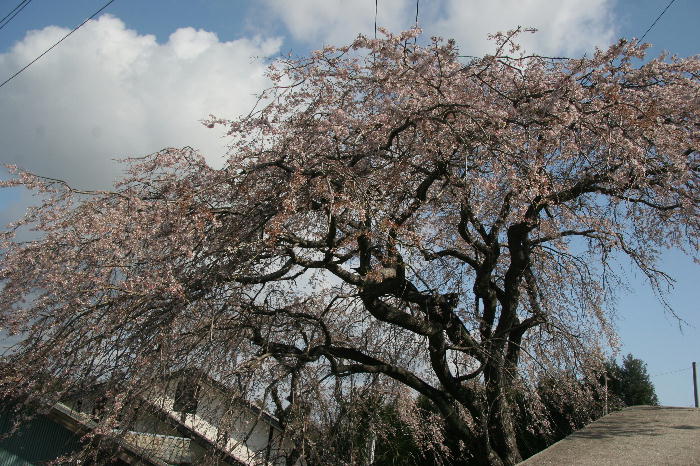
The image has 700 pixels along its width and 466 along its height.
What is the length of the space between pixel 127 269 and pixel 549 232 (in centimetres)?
541

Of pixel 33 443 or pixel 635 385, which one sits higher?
pixel 635 385

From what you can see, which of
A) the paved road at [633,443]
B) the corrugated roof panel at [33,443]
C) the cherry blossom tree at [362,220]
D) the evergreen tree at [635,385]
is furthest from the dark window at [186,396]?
the evergreen tree at [635,385]

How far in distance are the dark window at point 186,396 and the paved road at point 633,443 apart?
12.0 ft

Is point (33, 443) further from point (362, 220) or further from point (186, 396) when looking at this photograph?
point (362, 220)

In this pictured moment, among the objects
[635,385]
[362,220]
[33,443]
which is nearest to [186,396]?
[362,220]

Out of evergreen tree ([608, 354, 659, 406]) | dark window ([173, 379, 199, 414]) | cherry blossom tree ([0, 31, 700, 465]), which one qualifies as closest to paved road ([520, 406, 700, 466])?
cherry blossom tree ([0, 31, 700, 465])

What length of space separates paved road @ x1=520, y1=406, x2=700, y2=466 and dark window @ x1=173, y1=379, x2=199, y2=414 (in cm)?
366

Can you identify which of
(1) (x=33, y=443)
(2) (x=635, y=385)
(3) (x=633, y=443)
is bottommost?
(1) (x=33, y=443)

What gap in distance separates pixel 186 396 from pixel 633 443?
489 cm

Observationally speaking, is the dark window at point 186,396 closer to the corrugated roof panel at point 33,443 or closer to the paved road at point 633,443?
the paved road at point 633,443

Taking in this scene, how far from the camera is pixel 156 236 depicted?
6.03 metres

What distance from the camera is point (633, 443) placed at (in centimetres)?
599

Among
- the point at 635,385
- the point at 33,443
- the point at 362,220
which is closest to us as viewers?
the point at 362,220

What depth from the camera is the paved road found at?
542 cm
